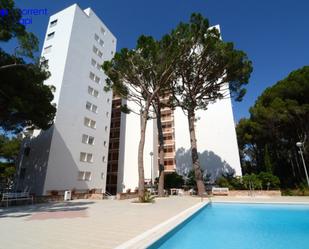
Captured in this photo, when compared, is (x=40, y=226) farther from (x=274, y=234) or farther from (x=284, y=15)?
(x=284, y=15)

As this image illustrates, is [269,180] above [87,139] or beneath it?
beneath

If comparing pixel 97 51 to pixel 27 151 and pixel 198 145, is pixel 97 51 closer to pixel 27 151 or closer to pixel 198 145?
pixel 27 151

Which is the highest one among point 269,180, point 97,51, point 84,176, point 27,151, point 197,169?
point 97,51

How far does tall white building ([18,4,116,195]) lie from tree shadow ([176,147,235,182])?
36.5 ft

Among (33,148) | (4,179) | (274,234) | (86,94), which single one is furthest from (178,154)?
(4,179)

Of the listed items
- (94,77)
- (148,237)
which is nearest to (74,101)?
(94,77)

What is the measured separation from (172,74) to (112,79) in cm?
552

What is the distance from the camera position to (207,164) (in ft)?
90.4

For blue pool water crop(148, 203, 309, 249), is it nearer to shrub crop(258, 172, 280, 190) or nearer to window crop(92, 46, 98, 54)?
shrub crop(258, 172, 280, 190)

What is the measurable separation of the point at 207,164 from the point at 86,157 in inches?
646

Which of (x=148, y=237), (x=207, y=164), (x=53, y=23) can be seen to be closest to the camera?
(x=148, y=237)

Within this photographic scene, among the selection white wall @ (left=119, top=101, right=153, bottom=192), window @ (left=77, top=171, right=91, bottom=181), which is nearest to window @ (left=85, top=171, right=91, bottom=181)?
window @ (left=77, top=171, right=91, bottom=181)

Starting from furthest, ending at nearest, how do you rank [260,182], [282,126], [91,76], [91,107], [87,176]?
[91,76] < [91,107] < [87,176] < [282,126] < [260,182]

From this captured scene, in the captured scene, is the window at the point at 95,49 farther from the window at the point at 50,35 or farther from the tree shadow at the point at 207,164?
the tree shadow at the point at 207,164
